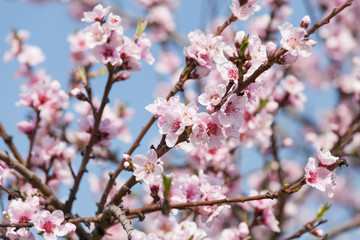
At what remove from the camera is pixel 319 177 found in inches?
82.9

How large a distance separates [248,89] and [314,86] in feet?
29.1

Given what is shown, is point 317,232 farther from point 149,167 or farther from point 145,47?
point 145,47

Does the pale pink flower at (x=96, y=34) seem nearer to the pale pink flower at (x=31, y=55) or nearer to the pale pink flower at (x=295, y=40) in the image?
the pale pink flower at (x=295, y=40)

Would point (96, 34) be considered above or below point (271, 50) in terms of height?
above

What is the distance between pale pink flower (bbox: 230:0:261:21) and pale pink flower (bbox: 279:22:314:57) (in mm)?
538

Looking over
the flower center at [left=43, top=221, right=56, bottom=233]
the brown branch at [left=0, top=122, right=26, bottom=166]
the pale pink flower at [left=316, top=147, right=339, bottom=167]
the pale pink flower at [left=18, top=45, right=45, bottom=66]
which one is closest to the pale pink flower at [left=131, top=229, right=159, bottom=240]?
the flower center at [left=43, top=221, right=56, bottom=233]

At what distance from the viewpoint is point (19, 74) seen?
15.3ft

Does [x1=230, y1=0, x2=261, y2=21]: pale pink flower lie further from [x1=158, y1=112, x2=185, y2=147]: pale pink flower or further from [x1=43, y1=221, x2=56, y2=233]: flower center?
[x1=43, y1=221, x2=56, y2=233]: flower center

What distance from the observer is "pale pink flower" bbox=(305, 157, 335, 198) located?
2.08 meters

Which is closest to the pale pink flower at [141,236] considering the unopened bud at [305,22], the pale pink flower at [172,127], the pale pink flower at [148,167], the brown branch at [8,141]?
the pale pink flower at [148,167]

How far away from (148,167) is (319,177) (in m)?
0.89

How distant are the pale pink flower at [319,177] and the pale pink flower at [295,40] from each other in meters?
0.57

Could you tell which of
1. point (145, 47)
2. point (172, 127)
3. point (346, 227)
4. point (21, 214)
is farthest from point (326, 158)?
point (346, 227)

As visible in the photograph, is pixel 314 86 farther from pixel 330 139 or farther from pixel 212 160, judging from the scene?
pixel 212 160
